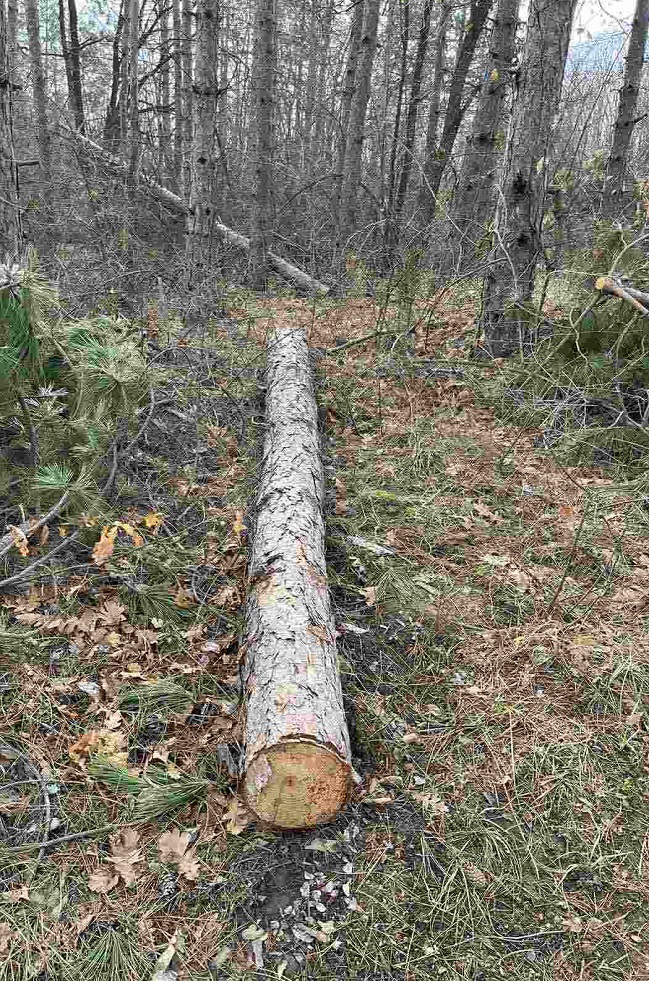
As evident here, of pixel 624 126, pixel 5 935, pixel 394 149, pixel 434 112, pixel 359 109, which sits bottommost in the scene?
pixel 5 935

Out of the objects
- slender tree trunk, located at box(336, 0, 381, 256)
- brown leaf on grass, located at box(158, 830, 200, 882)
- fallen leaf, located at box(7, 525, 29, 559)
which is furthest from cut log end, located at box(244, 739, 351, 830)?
slender tree trunk, located at box(336, 0, 381, 256)

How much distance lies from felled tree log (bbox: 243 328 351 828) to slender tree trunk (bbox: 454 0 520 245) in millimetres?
4204

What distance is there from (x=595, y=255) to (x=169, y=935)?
16.3ft

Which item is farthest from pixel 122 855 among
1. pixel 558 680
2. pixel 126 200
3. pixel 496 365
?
pixel 126 200

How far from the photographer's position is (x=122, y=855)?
2.12 metres

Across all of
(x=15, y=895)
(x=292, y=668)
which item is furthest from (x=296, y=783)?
(x=15, y=895)

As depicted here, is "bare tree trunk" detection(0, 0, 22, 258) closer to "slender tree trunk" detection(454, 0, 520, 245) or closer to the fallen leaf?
the fallen leaf

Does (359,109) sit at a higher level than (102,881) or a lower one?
higher

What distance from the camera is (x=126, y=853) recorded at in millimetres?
2129

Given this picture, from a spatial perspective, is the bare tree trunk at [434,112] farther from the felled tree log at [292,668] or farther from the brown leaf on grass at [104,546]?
the brown leaf on grass at [104,546]

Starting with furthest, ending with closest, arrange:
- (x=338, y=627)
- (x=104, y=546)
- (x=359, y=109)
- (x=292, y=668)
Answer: (x=359, y=109), (x=338, y=627), (x=104, y=546), (x=292, y=668)

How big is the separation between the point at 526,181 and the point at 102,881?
5.54 m

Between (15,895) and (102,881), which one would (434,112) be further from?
(15,895)

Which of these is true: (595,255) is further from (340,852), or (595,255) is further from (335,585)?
(340,852)
